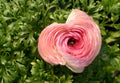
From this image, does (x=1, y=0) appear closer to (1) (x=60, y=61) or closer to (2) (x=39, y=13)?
(2) (x=39, y=13)

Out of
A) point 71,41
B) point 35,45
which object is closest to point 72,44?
point 71,41

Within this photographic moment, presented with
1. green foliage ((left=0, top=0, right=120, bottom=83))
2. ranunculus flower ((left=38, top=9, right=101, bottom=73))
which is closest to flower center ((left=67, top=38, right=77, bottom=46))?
ranunculus flower ((left=38, top=9, right=101, bottom=73))

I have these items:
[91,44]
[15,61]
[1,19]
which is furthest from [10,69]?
[91,44]

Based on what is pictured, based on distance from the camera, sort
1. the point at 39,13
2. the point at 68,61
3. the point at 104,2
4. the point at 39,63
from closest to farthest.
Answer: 1. the point at 68,61
2. the point at 39,63
3. the point at 39,13
4. the point at 104,2

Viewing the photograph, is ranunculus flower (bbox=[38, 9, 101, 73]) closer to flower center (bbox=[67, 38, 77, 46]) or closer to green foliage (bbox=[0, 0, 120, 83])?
flower center (bbox=[67, 38, 77, 46])

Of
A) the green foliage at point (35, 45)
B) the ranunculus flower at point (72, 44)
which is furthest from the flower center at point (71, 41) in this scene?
the green foliage at point (35, 45)

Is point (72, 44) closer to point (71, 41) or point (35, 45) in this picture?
point (71, 41)
